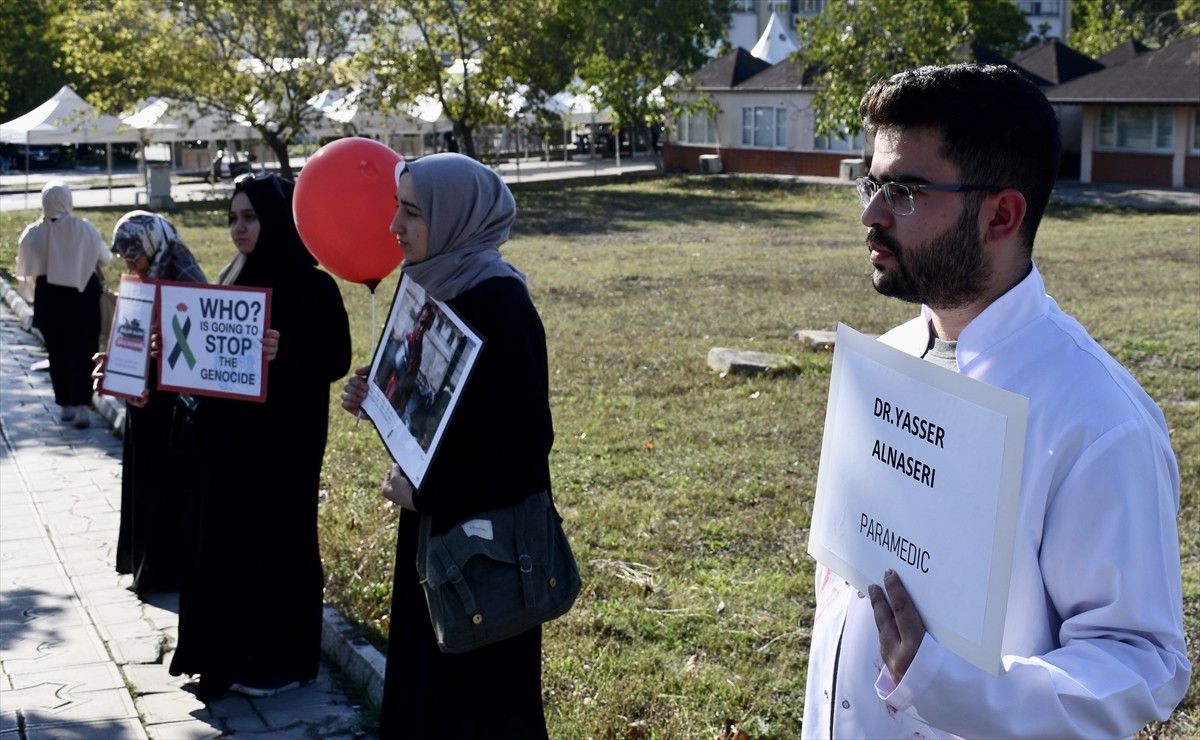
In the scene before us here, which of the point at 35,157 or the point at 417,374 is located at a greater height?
the point at 35,157

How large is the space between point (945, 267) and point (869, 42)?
34336 mm

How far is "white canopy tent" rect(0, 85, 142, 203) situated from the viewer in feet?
112

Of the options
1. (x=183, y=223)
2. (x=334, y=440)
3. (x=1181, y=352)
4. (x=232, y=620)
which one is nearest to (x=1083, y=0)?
(x=183, y=223)

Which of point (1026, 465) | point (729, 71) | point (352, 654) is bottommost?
point (352, 654)

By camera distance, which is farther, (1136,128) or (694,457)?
(1136,128)

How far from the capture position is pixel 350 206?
506 centimetres

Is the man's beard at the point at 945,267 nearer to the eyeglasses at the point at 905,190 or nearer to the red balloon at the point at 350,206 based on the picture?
the eyeglasses at the point at 905,190

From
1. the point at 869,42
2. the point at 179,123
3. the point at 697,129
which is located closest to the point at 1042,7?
the point at 697,129

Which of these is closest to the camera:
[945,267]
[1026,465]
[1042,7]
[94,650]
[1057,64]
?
[1026,465]

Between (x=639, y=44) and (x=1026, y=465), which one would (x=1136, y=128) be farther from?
(x=1026, y=465)

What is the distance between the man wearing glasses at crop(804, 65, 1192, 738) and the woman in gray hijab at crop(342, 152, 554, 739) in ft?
4.81

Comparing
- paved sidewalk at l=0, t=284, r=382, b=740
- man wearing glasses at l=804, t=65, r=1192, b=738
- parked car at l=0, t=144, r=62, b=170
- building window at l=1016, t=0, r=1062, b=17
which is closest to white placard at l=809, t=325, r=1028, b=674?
man wearing glasses at l=804, t=65, r=1192, b=738

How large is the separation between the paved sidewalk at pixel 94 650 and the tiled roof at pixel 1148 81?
33503mm

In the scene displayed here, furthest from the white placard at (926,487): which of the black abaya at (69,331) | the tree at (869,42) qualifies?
the tree at (869,42)
